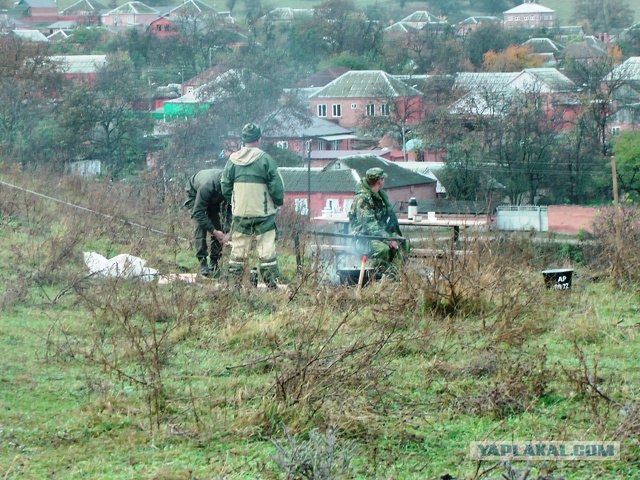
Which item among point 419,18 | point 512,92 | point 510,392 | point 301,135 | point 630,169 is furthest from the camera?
point 419,18

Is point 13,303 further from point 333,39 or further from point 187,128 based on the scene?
point 333,39

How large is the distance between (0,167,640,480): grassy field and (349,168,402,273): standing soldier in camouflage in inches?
32.1

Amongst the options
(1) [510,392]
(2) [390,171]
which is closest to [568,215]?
(2) [390,171]

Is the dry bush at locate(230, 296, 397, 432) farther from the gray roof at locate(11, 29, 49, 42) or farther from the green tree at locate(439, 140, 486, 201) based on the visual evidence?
the gray roof at locate(11, 29, 49, 42)

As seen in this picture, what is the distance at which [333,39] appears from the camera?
66812 mm

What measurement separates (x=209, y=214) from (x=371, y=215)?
155 cm

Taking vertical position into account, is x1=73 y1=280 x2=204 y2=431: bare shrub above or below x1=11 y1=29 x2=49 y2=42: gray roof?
below

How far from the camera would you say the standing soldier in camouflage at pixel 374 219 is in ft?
29.7

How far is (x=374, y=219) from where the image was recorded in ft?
30.3

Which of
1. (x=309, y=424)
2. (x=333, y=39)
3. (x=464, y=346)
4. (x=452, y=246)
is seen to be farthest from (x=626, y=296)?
(x=333, y=39)

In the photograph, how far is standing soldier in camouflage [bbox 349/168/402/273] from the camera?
9.04 meters

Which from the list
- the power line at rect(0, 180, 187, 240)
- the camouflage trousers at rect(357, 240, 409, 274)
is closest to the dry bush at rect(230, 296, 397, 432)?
the camouflage trousers at rect(357, 240, 409, 274)

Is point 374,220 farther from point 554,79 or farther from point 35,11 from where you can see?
point 35,11

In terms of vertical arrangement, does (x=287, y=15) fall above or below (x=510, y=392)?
above
